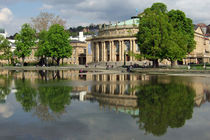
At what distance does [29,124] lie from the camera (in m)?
14.3

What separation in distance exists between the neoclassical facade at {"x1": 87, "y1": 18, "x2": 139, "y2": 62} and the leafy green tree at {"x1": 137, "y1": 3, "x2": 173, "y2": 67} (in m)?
39.5

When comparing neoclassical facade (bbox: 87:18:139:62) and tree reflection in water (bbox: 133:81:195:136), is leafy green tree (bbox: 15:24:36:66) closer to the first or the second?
neoclassical facade (bbox: 87:18:139:62)

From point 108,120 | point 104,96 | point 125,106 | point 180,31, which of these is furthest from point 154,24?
point 108,120

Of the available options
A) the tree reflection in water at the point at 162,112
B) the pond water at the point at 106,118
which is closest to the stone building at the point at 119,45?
the tree reflection in water at the point at 162,112

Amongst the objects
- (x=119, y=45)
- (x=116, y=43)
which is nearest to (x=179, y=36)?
(x=119, y=45)

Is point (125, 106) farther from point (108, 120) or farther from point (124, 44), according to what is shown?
point (124, 44)

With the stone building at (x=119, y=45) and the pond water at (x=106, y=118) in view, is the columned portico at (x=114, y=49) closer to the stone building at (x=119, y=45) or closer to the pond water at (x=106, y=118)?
the stone building at (x=119, y=45)

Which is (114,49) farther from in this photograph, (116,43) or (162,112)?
(162,112)

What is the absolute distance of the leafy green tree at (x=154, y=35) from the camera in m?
62.7

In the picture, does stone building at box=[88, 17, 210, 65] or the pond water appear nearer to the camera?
the pond water

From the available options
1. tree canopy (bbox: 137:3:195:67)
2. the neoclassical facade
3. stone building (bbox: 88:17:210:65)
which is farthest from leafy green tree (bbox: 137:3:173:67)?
the neoclassical facade

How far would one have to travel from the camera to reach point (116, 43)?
373 ft

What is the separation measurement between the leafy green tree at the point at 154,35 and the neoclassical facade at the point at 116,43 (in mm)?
39471

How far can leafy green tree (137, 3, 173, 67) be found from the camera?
6273 centimetres
